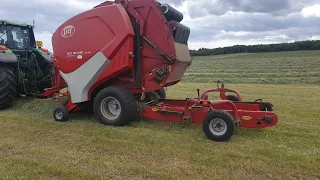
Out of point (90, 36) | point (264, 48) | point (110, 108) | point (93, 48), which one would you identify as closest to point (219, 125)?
point (110, 108)

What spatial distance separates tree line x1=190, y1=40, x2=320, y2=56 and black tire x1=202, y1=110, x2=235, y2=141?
4223cm

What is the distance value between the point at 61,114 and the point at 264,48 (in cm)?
4792

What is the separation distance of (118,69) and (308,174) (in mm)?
3510

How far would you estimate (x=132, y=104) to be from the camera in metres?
5.79

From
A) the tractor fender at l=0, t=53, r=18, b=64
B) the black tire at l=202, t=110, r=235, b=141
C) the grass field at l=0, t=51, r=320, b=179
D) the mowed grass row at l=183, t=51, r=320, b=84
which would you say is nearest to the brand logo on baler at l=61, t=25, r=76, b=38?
the grass field at l=0, t=51, r=320, b=179

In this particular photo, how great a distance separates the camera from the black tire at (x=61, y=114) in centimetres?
629

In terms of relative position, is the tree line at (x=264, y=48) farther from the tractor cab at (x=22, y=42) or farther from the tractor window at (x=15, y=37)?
the tractor window at (x=15, y=37)

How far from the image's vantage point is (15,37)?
327 inches

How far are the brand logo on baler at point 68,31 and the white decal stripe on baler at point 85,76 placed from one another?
2.24 feet

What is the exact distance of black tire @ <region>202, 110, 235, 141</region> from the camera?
477cm

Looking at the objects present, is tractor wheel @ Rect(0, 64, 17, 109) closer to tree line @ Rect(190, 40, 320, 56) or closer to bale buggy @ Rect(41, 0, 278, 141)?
bale buggy @ Rect(41, 0, 278, 141)

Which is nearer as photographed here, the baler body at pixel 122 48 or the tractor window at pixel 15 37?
the baler body at pixel 122 48

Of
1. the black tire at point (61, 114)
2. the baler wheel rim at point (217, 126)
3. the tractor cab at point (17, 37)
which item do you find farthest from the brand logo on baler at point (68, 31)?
the baler wheel rim at point (217, 126)

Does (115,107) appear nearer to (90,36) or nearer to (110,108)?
(110,108)
